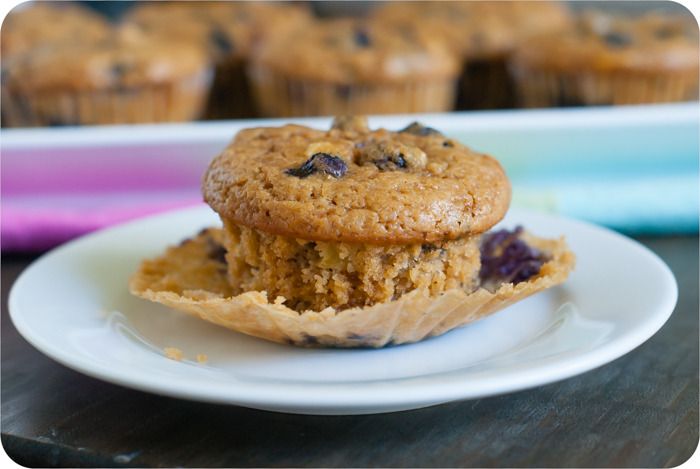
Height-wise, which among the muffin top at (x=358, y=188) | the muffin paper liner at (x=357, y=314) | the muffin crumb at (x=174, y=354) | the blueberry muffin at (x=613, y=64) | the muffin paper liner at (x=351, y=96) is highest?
the muffin top at (x=358, y=188)

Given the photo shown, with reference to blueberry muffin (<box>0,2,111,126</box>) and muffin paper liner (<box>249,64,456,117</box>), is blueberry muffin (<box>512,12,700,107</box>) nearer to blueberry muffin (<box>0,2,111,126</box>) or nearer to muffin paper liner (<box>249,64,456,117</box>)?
muffin paper liner (<box>249,64,456,117</box>)

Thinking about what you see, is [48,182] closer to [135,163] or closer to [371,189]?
[135,163]

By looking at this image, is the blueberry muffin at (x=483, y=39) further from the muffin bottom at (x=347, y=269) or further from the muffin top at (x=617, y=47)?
the muffin bottom at (x=347, y=269)

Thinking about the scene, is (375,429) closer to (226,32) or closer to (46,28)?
(226,32)

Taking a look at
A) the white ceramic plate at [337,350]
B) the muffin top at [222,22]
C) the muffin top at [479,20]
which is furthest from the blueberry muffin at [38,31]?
the white ceramic plate at [337,350]

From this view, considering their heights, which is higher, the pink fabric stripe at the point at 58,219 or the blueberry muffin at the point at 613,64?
the blueberry muffin at the point at 613,64

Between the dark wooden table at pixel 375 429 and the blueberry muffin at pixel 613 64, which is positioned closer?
the dark wooden table at pixel 375 429
